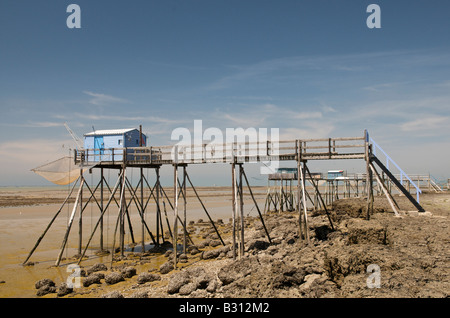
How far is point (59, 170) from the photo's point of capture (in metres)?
21.9

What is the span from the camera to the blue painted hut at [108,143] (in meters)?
19.5

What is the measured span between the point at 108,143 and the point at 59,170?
16.1 feet

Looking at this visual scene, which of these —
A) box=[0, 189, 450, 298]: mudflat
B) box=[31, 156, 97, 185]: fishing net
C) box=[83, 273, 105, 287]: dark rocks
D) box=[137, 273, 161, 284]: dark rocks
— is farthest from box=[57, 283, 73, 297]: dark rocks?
box=[31, 156, 97, 185]: fishing net

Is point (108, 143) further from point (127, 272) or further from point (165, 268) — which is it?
point (165, 268)

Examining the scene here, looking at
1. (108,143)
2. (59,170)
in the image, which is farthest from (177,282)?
(59,170)

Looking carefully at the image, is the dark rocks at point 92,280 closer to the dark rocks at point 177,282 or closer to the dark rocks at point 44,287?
the dark rocks at point 44,287

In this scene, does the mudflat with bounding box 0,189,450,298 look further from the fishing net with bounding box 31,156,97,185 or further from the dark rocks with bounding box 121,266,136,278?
the fishing net with bounding box 31,156,97,185

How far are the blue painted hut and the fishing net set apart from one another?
1818 millimetres

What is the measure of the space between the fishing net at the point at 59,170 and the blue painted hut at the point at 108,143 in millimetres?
1818

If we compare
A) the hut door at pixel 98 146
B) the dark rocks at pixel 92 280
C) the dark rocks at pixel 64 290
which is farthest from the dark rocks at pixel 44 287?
the hut door at pixel 98 146

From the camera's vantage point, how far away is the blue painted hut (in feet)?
64.0

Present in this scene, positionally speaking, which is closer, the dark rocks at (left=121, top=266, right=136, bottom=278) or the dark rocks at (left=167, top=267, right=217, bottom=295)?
the dark rocks at (left=167, top=267, right=217, bottom=295)
